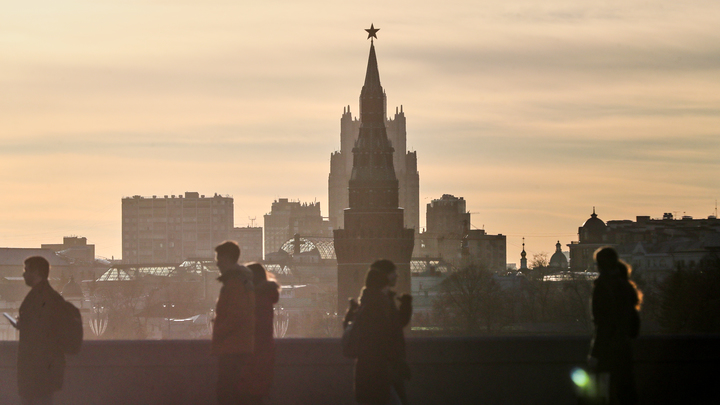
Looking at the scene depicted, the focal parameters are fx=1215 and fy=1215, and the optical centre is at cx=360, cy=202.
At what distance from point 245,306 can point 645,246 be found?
149387mm

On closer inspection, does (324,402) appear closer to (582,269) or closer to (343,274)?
(343,274)

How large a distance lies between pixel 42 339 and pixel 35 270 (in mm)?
745

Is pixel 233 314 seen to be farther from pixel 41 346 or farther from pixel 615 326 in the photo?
pixel 615 326

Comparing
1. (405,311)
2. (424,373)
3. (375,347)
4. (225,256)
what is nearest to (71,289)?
(424,373)

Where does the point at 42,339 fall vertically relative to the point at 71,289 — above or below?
below

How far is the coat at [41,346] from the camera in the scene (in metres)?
13.0

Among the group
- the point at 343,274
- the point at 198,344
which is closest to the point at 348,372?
the point at 198,344

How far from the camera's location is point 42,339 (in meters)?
13.0

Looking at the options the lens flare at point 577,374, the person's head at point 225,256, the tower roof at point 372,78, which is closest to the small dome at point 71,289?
the tower roof at point 372,78

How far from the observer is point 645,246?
157 m

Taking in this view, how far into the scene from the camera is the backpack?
1301 cm

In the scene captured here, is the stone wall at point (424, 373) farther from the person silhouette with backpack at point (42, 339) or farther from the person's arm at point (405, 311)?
the person's arm at point (405, 311)

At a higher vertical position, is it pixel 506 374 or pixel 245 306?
pixel 245 306

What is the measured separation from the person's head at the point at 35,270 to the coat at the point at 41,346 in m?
0.07
